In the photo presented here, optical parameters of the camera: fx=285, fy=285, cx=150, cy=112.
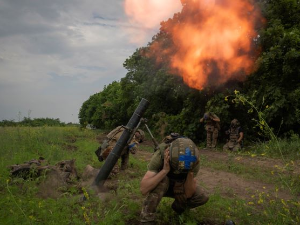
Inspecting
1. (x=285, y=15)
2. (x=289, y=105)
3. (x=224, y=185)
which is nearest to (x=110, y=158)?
(x=224, y=185)

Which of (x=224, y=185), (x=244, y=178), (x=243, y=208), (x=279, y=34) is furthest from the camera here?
(x=279, y=34)

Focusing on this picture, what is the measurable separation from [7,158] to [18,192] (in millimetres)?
3106

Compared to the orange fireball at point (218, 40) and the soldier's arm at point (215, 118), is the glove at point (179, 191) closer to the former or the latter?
the soldier's arm at point (215, 118)

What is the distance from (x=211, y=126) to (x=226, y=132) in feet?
3.03

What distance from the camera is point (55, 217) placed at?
4.52 metres

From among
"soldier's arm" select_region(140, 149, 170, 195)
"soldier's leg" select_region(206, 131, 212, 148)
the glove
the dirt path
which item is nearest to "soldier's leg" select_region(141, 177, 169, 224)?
"soldier's arm" select_region(140, 149, 170, 195)

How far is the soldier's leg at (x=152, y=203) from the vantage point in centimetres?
398

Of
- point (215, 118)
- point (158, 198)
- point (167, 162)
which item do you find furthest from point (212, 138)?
point (167, 162)

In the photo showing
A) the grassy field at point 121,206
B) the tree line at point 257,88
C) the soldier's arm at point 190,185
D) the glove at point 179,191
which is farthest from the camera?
the tree line at point 257,88

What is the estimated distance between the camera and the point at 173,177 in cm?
423

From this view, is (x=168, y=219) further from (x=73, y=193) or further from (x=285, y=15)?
(x=285, y=15)

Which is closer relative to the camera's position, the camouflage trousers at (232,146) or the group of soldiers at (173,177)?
the group of soldiers at (173,177)

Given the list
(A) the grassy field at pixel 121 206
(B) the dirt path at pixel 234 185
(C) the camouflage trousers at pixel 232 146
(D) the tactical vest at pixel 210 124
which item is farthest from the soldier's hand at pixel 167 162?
(D) the tactical vest at pixel 210 124

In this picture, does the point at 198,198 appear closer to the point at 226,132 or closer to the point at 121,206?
the point at 121,206
